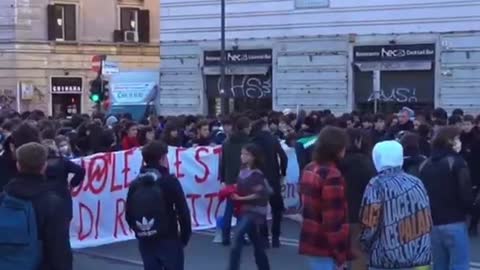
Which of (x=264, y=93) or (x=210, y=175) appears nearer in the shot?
(x=210, y=175)

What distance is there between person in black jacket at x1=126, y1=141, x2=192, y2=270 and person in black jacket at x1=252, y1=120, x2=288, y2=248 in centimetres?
573

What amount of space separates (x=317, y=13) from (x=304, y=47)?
119cm

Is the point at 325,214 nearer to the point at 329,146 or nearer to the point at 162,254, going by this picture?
the point at 329,146

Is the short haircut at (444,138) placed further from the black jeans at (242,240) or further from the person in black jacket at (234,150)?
the person in black jacket at (234,150)

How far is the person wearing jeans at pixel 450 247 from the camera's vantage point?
10.4 metres

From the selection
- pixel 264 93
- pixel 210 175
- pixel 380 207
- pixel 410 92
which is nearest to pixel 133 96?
pixel 264 93

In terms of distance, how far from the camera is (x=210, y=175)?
→ 18.4 metres

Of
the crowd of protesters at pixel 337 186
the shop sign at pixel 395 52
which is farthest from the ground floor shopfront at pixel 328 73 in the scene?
the crowd of protesters at pixel 337 186

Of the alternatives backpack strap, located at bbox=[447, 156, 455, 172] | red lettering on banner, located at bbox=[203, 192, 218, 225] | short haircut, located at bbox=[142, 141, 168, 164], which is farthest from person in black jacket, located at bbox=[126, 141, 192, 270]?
red lettering on banner, located at bbox=[203, 192, 218, 225]

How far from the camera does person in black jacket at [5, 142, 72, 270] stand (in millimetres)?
7715

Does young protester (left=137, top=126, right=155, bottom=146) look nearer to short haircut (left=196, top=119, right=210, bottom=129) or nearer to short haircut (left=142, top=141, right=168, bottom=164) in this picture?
short haircut (left=196, top=119, right=210, bottom=129)

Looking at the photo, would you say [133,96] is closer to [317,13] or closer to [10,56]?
[317,13]

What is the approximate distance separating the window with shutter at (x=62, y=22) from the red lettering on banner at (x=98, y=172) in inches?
1324

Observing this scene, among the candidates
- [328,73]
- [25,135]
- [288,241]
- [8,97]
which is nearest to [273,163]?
[288,241]
